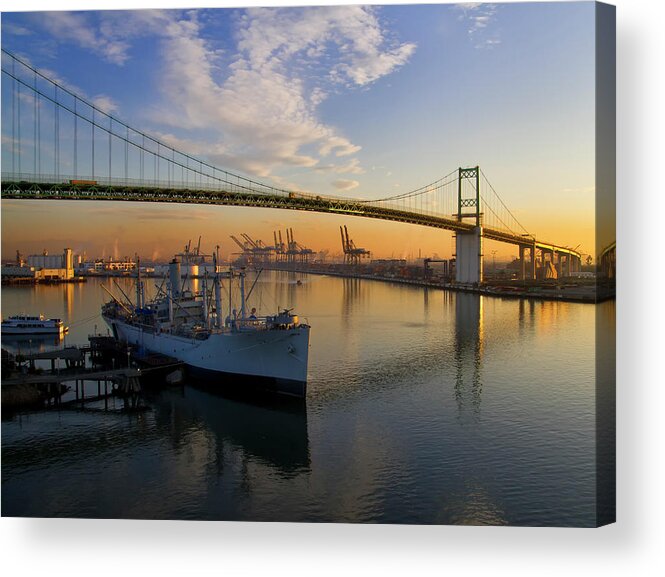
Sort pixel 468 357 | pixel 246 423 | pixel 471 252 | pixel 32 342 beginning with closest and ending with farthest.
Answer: pixel 246 423 < pixel 468 357 < pixel 32 342 < pixel 471 252

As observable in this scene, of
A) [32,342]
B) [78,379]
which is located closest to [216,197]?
[78,379]

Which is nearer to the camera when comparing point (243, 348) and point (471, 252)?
point (243, 348)

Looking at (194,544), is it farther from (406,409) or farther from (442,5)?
(442,5)

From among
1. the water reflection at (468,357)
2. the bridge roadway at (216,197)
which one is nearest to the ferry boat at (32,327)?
the bridge roadway at (216,197)

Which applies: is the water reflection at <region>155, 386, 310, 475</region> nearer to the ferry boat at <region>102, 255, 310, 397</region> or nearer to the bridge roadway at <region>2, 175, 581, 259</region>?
the ferry boat at <region>102, 255, 310, 397</region>

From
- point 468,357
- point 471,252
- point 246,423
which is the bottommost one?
point 246,423

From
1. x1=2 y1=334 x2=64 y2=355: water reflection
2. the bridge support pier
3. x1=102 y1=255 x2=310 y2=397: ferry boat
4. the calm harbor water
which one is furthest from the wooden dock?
the bridge support pier

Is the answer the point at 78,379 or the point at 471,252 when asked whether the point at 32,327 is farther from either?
the point at 471,252
